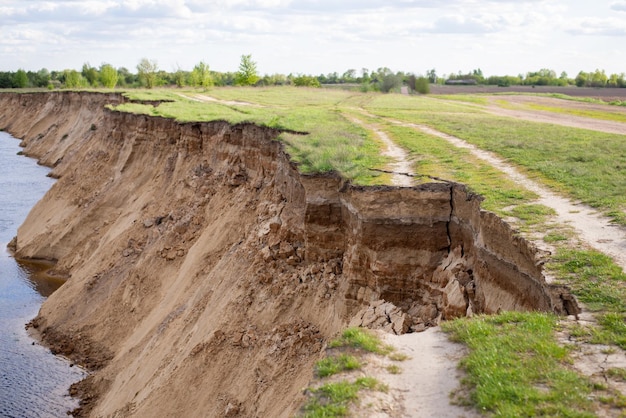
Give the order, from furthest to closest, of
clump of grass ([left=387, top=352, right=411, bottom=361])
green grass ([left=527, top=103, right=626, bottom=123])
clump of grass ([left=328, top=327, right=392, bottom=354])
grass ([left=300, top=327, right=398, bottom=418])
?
1. green grass ([left=527, top=103, right=626, bottom=123])
2. clump of grass ([left=328, top=327, right=392, bottom=354])
3. clump of grass ([left=387, top=352, right=411, bottom=361])
4. grass ([left=300, top=327, right=398, bottom=418])

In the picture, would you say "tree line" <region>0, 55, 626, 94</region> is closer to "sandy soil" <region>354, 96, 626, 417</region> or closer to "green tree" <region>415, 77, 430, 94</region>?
"green tree" <region>415, 77, 430, 94</region>

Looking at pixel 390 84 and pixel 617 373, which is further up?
pixel 390 84

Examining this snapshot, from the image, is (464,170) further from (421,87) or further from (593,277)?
(421,87)

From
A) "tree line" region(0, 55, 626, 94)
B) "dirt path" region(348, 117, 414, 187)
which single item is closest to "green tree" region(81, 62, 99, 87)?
"tree line" region(0, 55, 626, 94)

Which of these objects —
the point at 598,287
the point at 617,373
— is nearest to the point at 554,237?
the point at 598,287

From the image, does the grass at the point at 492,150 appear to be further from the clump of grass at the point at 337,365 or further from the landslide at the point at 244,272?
the clump of grass at the point at 337,365

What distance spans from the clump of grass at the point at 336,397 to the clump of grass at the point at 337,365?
35 cm

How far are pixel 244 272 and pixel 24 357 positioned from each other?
10.3m

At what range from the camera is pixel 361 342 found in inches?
376

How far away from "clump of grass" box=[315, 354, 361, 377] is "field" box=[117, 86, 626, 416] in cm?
150

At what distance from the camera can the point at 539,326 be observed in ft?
30.2

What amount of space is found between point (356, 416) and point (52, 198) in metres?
35.8

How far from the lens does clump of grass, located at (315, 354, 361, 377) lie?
8891 mm

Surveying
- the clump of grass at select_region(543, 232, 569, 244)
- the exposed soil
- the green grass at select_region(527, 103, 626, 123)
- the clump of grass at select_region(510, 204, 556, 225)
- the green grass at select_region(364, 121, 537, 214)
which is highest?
the exposed soil
